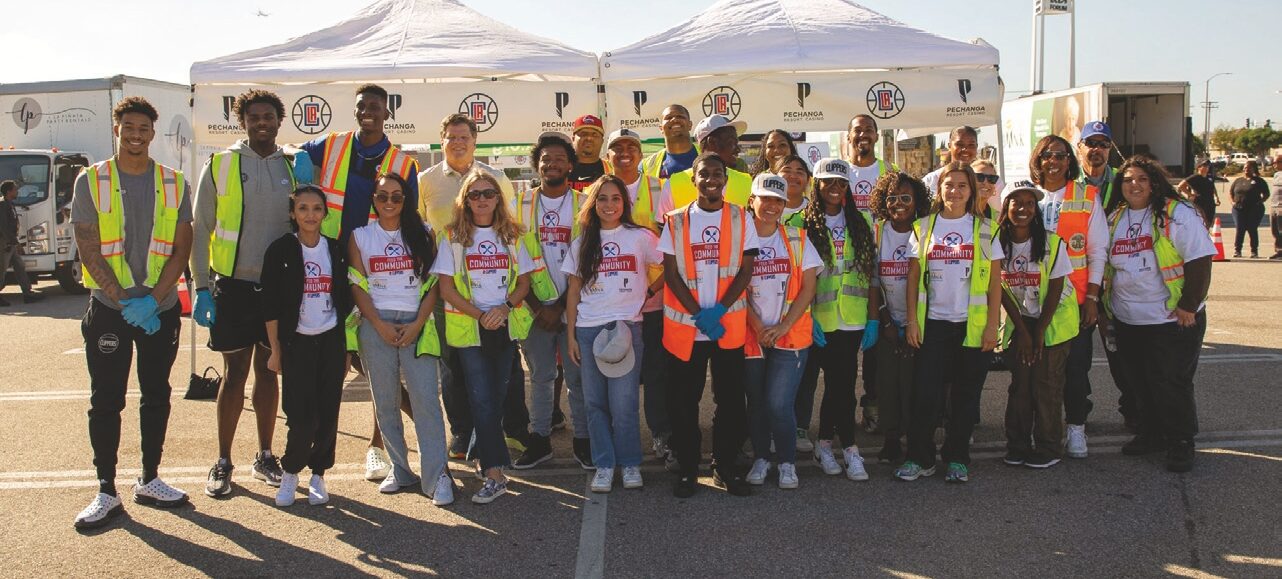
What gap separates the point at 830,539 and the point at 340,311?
2.62 metres

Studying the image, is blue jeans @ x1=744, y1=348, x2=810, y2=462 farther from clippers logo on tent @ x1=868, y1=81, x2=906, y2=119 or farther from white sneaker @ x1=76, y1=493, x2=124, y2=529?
clippers logo on tent @ x1=868, y1=81, x2=906, y2=119

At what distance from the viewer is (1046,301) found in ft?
17.0

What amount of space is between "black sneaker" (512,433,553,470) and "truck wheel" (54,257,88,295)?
12.3 m

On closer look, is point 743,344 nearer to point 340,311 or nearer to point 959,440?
point 959,440

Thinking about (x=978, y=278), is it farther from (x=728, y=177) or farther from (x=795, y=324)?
(x=728, y=177)

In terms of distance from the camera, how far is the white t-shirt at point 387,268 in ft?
15.8

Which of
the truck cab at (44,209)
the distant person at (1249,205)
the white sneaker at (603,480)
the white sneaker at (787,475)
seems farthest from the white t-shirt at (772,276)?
the distant person at (1249,205)

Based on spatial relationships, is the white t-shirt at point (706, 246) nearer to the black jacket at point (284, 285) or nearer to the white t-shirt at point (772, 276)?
the white t-shirt at point (772, 276)

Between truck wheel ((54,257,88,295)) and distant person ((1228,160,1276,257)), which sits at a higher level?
distant person ((1228,160,1276,257))

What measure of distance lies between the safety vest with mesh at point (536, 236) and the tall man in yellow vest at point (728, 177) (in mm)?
529

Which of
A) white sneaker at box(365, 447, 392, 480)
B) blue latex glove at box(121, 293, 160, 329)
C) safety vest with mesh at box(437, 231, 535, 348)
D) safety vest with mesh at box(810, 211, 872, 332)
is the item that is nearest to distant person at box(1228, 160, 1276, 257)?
safety vest with mesh at box(810, 211, 872, 332)

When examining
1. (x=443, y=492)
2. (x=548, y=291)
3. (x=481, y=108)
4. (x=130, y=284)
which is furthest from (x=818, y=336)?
(x=481, y=108)

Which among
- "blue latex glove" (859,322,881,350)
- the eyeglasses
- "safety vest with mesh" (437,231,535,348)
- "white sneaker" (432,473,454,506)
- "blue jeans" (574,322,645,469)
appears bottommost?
"white sneaker" (432,473,454,506)

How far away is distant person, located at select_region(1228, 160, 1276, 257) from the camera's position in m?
16.1
